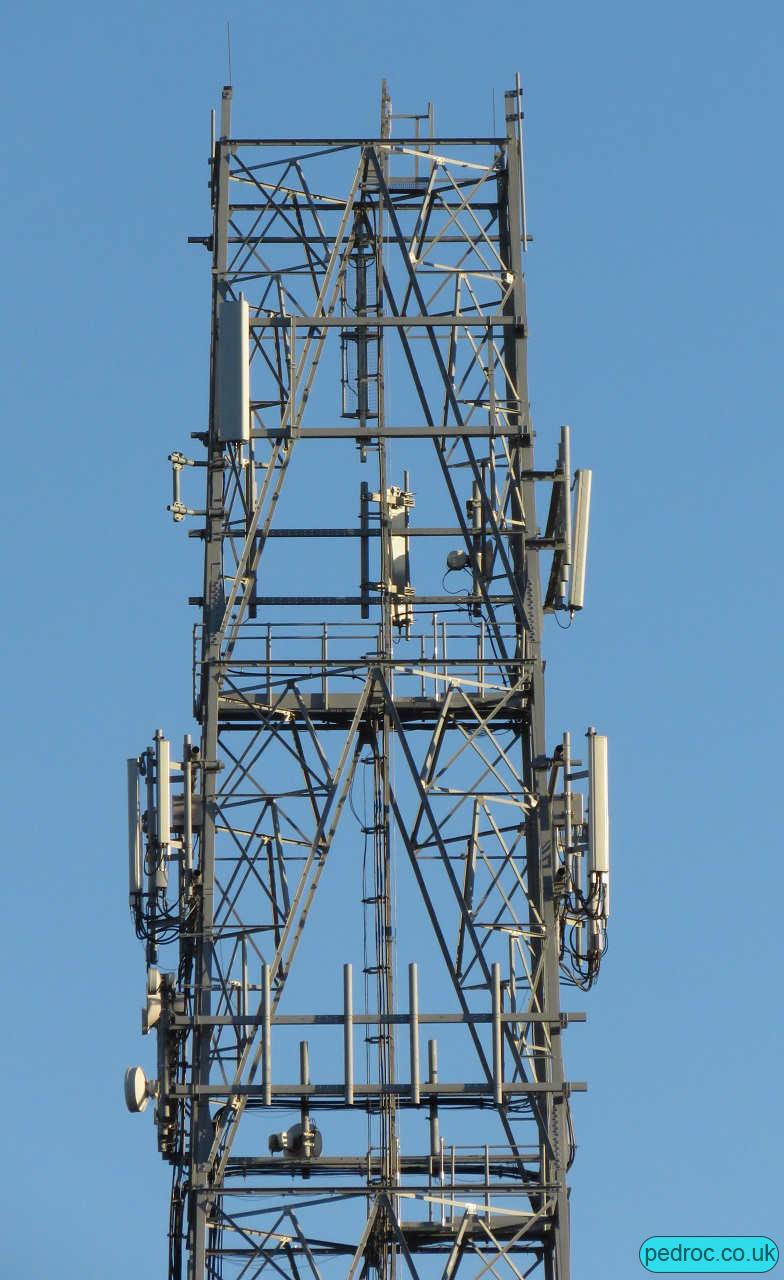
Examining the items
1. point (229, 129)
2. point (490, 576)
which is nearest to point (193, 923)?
point (490, 576)

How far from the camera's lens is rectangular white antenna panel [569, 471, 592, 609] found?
260ft

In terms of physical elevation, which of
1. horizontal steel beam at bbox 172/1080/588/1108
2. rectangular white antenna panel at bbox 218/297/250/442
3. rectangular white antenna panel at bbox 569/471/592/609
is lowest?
horizontal steel beam at bbox 172/1080/588/1108

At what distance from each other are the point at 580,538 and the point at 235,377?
21.4 feet

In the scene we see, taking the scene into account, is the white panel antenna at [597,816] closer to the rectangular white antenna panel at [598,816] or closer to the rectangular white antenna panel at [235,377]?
the rectangular white antenna panel at [598,816]

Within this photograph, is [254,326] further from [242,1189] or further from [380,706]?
[242,1189]

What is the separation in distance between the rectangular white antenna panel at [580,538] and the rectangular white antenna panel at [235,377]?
5.77m

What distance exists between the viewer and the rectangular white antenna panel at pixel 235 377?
79.4 meters

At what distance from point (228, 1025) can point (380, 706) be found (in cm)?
628

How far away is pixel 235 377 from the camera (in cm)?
7956

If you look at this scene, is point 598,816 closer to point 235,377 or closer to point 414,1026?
point 414,1026

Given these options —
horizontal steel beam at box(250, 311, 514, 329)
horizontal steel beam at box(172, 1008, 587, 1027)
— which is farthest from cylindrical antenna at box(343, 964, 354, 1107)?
horizontal steel beam at box(250, 311, 514, 329)

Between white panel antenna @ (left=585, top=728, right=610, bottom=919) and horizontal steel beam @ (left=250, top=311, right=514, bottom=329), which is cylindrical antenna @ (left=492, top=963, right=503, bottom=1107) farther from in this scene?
horizontal steel beam @ (left=250, top=311, right=514, bottom=329)

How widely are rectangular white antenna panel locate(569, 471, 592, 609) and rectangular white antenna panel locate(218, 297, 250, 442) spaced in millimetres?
5768

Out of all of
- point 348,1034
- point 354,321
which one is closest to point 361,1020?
point 348,1034
